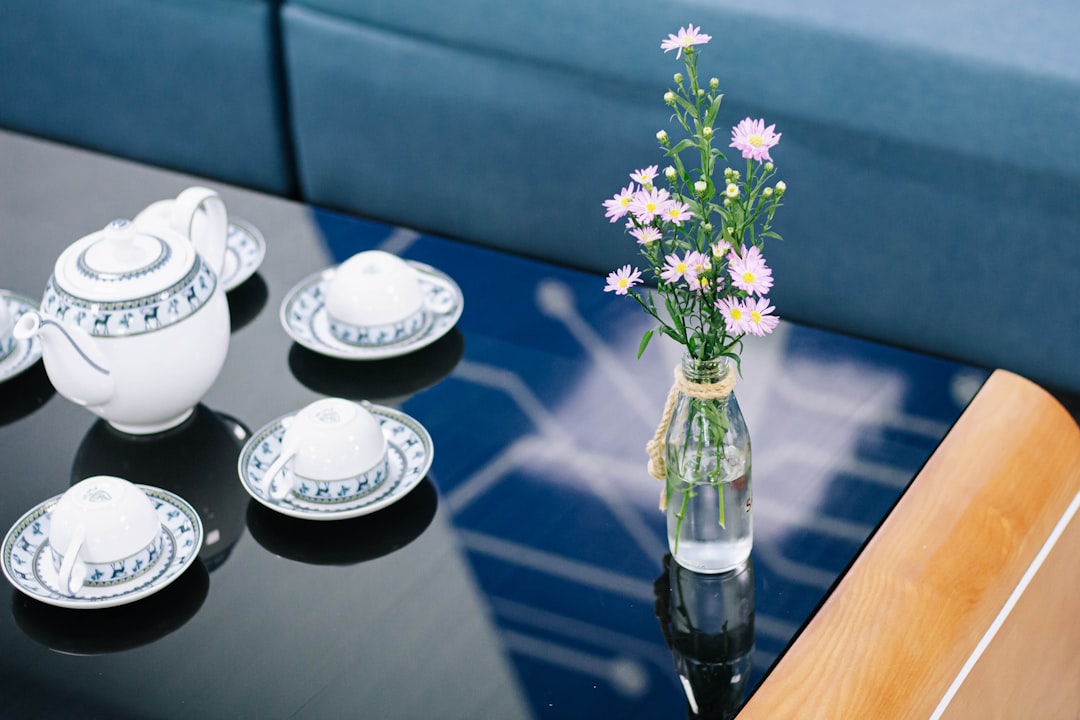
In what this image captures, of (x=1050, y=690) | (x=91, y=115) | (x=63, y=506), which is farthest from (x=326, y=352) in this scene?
(x=91, y=115)

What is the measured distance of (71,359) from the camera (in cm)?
99

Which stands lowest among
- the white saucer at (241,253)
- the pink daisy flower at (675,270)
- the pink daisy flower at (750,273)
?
the white saucer at (241,253)

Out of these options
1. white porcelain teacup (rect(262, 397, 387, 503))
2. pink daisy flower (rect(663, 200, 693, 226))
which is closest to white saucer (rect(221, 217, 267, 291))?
white porcelain teacup (rect(262, 397, 387, 503))

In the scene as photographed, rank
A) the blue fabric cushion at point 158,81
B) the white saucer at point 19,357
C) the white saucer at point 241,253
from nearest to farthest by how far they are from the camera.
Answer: the white saucer at point 19,357, the white saucer at point 241,253, the blue fabric cushion at point 158,81

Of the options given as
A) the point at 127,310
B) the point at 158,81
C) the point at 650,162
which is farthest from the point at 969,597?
the point at 158,81

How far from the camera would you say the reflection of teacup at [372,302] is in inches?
A: 46.2

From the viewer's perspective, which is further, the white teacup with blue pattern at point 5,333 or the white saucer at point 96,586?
the white teacup with blue pattern at point 5,333

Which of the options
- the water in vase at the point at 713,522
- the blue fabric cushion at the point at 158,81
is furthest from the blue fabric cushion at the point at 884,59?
the water in vase at the point at 713,522

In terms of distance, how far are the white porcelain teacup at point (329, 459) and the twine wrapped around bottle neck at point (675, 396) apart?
0.68 feet

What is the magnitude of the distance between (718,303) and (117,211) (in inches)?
31.7

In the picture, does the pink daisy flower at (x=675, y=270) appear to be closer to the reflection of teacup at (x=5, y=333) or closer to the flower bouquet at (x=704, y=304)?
the flower bouquet at (x=704, y=304)

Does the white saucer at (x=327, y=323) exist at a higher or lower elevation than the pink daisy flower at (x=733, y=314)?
lower

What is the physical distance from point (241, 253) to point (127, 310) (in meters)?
0.32

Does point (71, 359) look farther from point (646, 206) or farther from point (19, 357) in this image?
point (646, 206)
